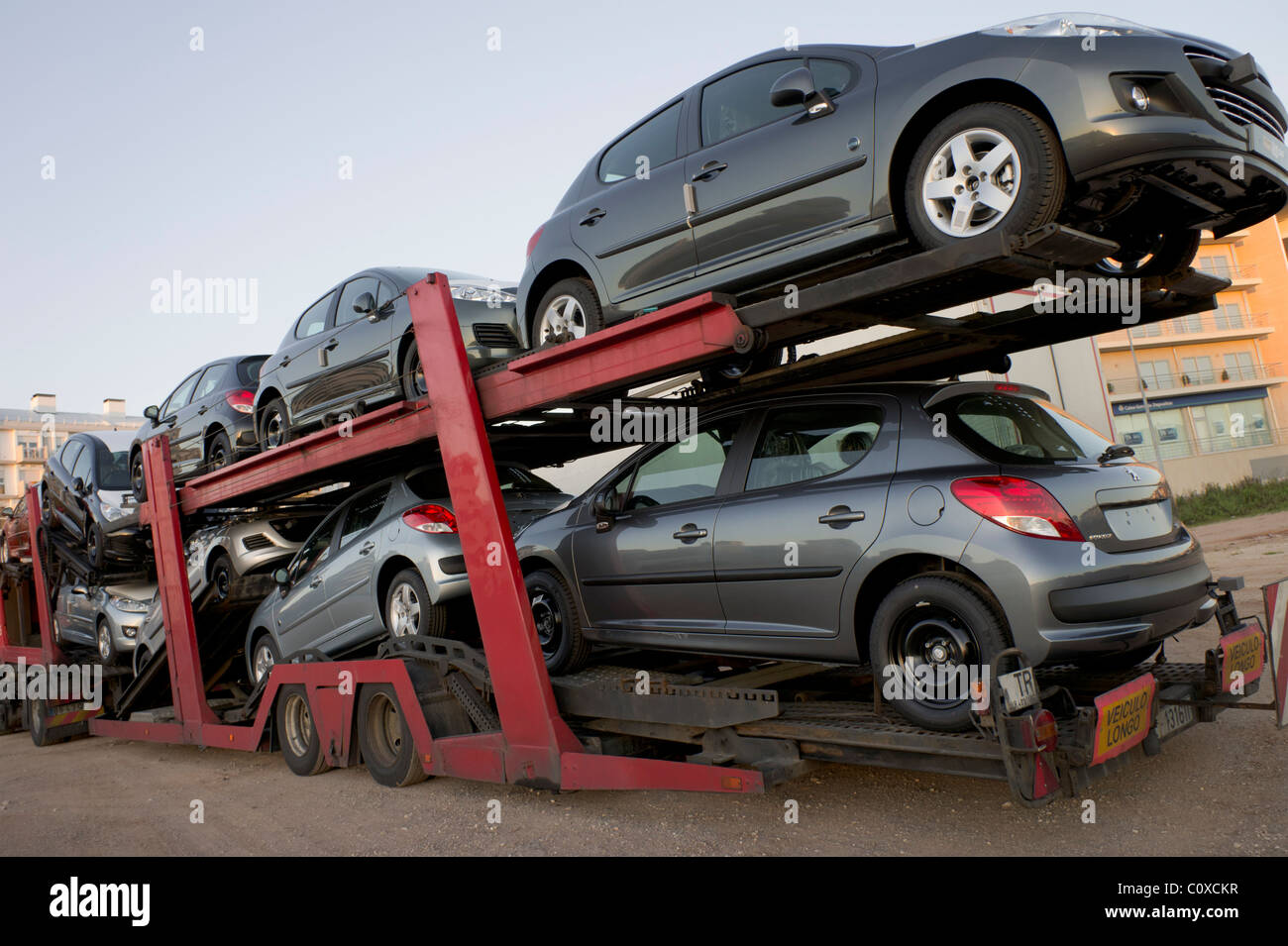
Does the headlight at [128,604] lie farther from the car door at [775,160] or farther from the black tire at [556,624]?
the car door at [775,160]

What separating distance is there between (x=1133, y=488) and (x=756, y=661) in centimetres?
238

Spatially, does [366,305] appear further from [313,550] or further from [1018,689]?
[1018,689]

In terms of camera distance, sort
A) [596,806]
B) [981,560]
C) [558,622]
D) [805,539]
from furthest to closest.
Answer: [558,622], [596,806], [805,539], [981,560]

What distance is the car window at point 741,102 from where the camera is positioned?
4.53 meters

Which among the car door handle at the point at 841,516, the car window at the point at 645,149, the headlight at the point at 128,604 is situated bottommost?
the headlight at the point at 128,604

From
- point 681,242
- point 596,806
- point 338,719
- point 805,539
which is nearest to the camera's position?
point 805,539

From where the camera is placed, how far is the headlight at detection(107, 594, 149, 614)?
10.2 m

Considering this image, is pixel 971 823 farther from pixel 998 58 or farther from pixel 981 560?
pixel 998 58

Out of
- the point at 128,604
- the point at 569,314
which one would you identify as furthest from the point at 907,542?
the point at 128,604

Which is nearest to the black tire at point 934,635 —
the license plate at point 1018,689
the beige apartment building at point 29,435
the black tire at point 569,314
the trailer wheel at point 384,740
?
the license plate at point 1018,689

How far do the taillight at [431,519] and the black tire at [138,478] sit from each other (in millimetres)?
3655

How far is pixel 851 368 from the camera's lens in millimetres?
5000

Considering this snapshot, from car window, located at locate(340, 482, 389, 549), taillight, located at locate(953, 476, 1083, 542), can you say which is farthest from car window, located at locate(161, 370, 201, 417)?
taillight, located at locate(953, 476, 1083, 542)
